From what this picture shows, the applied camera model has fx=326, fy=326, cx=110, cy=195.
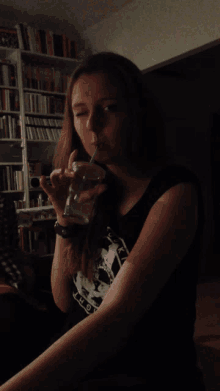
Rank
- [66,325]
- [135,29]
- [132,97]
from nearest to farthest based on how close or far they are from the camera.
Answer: [132,97], [66,325], [135,29]

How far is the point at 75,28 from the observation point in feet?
14.8

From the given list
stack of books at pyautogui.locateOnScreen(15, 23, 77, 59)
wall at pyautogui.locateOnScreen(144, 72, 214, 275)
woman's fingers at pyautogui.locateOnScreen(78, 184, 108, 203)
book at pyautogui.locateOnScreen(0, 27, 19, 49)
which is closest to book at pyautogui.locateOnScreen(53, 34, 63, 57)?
stack of books at pyautogui.locateOnScreen(15, 23, 77, 59)

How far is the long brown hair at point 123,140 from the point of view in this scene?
2.44 ft

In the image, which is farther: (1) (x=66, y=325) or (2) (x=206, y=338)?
(2) (x=206, y=338)

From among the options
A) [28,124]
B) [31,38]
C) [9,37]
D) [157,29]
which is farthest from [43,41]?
[157,29]

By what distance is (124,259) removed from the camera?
712mm

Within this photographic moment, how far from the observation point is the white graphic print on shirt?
73cm

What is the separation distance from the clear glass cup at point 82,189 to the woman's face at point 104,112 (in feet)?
0.13

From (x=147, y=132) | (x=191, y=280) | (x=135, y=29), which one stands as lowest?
(x=191, y=280)

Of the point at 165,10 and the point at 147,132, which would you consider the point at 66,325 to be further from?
the point at 165,10

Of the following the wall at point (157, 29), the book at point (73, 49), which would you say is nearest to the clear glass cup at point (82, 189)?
the wall at point (157, 29)

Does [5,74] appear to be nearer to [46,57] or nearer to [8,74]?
[8,74]

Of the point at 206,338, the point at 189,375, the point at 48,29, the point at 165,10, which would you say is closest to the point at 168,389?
the point at 189,375

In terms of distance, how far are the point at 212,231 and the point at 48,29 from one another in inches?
141
